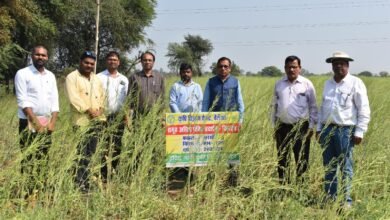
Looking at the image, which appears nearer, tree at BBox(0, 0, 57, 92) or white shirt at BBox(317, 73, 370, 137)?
white shirt at BBox(317, 73, 370, 137)

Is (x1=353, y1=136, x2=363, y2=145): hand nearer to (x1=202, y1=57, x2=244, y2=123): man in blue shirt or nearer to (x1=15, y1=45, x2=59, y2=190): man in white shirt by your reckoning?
(x1=202, y1=57, x2=244, y2=123): man in blue shirt

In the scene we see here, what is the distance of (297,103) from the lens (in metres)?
4.00

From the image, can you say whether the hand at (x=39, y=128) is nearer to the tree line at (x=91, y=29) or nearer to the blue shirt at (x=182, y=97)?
the blue shirt at (x=182, y=97)

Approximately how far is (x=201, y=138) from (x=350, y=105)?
4.74 ft

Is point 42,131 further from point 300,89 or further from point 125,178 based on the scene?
point 300,89

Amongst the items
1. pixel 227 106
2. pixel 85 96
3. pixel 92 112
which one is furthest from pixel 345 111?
pixel 85 96

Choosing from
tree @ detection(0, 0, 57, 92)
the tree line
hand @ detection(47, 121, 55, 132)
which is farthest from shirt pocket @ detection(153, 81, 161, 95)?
the tree line

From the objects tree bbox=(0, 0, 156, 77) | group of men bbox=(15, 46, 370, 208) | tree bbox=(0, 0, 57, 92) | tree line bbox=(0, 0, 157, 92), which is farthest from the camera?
tree bbox=(0, 0, 156, 77)

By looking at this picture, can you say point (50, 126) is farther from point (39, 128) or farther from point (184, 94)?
point (184, 94)

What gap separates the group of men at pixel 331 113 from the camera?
3.60 m

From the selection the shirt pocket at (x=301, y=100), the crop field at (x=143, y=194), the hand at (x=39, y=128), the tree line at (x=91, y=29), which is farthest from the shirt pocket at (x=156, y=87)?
the tree line at (x=91, y=29)

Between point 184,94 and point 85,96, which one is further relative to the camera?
point 184,94

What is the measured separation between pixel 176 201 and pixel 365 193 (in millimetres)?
1691

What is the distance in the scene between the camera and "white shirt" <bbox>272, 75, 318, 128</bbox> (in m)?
3.99
